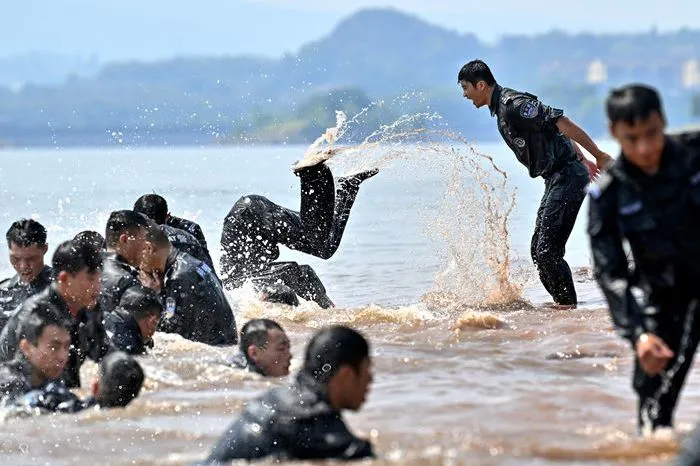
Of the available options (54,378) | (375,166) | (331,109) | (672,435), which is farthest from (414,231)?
(331,109)

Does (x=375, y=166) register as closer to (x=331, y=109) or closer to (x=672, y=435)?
(x=672, y=435)

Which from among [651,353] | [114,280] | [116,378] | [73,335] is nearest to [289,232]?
[114,280]

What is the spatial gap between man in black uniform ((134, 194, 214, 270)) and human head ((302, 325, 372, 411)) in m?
4.84

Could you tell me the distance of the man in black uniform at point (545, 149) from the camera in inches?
483

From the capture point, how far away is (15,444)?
795cm

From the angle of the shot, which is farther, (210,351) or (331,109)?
(331,109)

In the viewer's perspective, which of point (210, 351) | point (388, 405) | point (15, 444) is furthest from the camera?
point (210, 351)

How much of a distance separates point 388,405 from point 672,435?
242cm

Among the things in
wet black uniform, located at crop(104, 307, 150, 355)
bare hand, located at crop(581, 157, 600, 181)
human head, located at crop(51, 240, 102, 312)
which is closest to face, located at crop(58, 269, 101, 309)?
human head, located at crop(51, 240, 102, 312)

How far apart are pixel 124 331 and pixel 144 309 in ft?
0.61

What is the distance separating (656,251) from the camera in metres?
6.14

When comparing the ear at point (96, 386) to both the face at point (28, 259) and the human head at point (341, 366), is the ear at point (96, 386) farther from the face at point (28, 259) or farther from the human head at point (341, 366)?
the human head at point (341, 366)

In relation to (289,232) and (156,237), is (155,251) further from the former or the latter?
(289,232)

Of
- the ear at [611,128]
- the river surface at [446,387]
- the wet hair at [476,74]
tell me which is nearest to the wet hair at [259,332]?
the river surface at [446,387]
